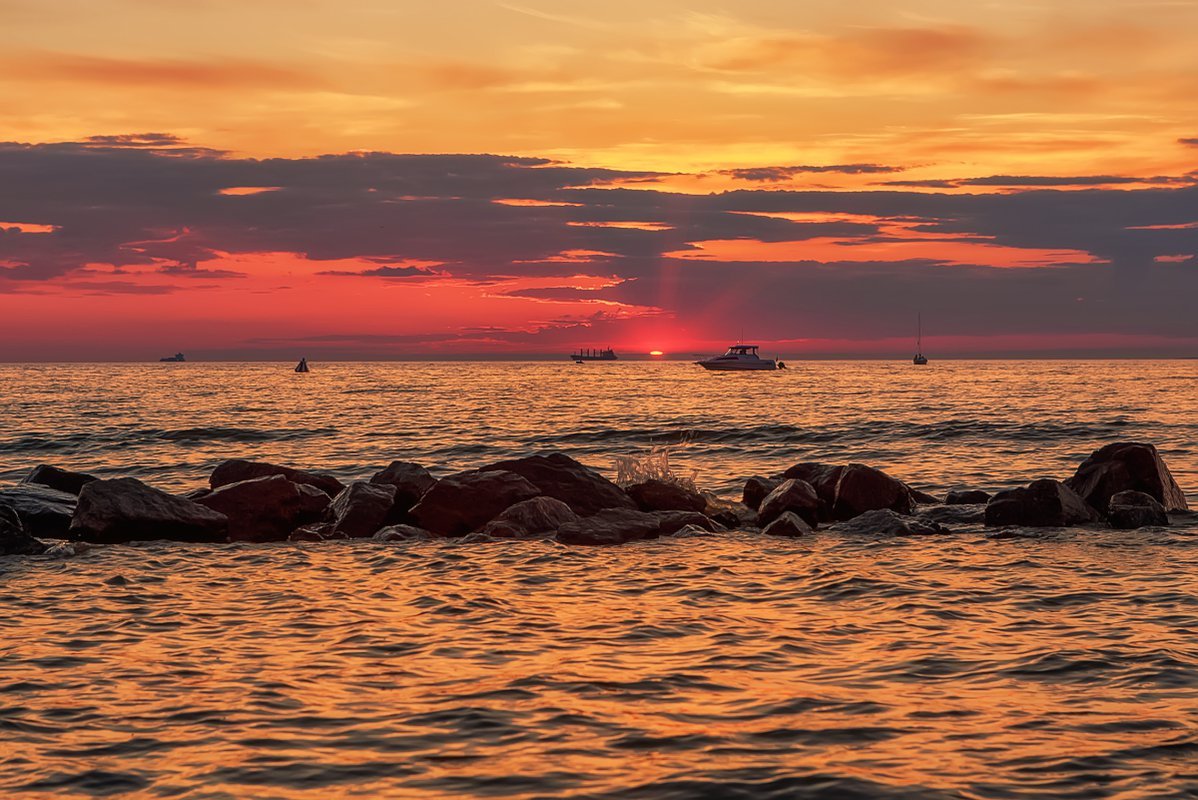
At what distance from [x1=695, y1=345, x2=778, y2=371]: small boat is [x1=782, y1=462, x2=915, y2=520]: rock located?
Result: 14344 cm

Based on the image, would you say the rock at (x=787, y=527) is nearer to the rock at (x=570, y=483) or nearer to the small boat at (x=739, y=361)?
the rock at (x=570, y=483)

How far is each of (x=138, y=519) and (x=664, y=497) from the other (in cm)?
942

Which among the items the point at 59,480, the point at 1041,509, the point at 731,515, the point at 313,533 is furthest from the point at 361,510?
the point at 1041,509

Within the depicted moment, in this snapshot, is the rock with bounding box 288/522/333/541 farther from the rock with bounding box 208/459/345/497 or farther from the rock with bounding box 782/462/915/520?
the rock with bounding box 782/462/915/520

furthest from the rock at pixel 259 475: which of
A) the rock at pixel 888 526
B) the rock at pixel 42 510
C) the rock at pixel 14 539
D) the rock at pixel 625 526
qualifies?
the rock at pixel 888 526

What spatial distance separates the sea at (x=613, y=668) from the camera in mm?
7738

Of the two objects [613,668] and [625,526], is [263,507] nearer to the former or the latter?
[625,526]

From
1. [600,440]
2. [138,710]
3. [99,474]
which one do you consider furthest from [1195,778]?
[600,440]

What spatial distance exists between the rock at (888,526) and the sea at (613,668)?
0.55 meters

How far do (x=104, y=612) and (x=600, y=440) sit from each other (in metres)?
34.0

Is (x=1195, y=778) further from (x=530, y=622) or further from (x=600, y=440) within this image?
(x=600, y=440)

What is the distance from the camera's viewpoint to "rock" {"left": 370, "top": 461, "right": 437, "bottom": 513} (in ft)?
70.5

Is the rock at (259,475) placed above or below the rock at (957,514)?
above

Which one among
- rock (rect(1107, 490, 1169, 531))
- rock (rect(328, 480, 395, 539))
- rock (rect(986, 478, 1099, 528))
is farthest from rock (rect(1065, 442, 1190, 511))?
rock (rect(328, 480, 395, 539))
